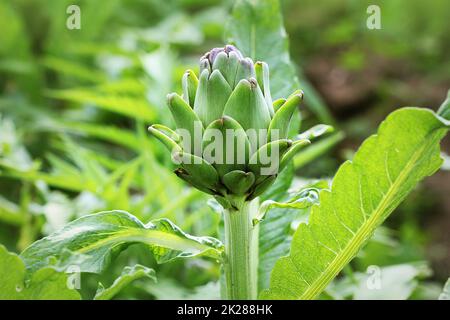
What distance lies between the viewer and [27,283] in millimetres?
510

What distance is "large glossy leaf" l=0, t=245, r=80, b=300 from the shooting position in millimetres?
500

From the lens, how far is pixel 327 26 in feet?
7.41

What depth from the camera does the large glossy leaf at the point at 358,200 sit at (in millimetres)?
502

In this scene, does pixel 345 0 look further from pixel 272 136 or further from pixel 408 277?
pixel 272 136

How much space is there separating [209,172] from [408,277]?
390mm

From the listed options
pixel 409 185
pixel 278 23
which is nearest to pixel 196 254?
pixel 409 185

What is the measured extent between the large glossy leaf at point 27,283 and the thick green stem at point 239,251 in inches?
4.9

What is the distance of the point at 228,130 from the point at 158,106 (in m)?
0.55
